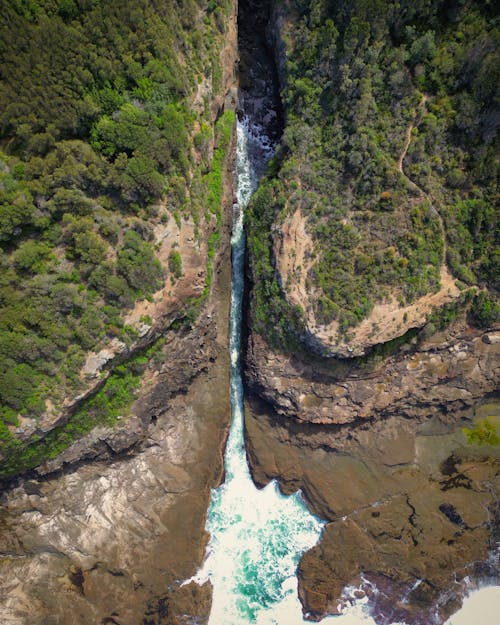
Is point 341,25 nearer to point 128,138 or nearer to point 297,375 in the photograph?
point 128,138

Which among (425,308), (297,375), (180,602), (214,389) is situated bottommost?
(180,602)

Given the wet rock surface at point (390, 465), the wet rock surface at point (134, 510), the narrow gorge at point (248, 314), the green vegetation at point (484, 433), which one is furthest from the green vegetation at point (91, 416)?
the green vegetation at point (484, 433)

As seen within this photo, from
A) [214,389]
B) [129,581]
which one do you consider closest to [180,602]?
[129,581]

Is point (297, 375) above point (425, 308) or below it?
below

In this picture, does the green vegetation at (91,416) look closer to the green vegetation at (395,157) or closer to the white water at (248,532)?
the white water at (248,532)

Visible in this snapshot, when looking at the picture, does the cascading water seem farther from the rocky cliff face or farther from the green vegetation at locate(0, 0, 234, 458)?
the green vegetation at locate(0, 0, 234, 458)

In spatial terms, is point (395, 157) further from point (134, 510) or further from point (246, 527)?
point (134, 510)

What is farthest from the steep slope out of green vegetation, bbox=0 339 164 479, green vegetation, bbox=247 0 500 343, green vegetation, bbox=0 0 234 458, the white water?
green vegetation, bbox=0 339 164 479
